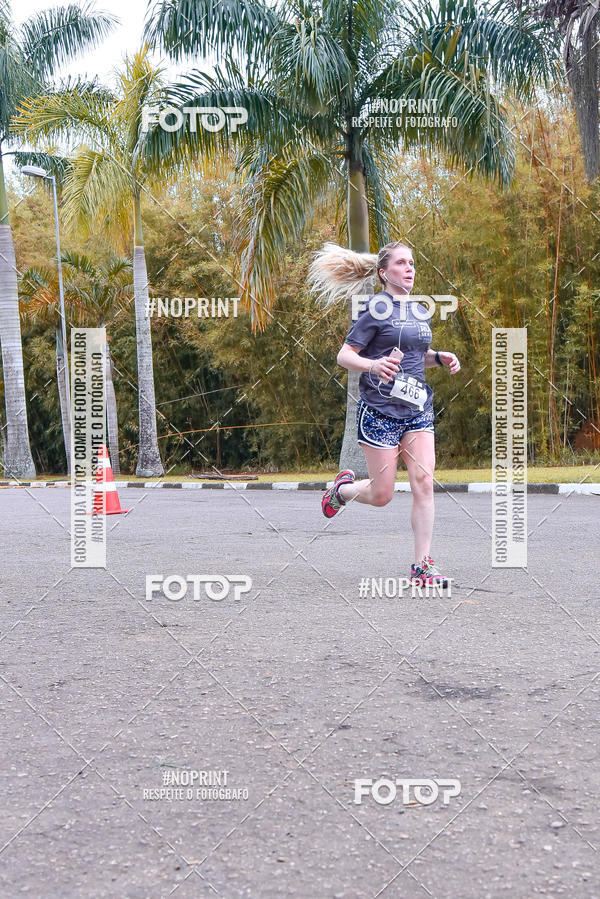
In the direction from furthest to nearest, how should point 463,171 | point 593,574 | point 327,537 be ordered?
point 463,171, point 327,537, point 593,574

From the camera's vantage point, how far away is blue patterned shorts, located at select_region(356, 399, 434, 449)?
191 inches

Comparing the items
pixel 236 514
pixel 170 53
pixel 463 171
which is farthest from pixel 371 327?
pixel 170 53

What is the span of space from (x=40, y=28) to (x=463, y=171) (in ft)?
42.9

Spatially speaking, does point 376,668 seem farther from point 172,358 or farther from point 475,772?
point 172,358

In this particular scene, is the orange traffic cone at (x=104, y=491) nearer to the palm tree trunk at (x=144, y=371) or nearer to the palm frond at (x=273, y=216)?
the palm frond at (x=273, y=216)

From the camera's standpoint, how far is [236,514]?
31.1ft

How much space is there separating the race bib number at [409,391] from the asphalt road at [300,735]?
989mm

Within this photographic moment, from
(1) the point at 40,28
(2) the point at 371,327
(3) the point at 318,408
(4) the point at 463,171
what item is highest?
(1) the point at 40,28
